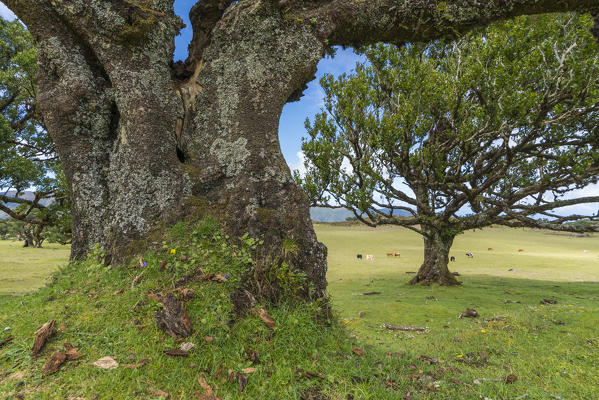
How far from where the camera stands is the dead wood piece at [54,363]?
3289 millimetres

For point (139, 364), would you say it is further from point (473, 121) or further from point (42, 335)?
point (473, 121)

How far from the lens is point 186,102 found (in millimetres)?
6406

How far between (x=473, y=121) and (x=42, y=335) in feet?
50.5

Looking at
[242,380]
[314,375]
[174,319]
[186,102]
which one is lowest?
[314,375]

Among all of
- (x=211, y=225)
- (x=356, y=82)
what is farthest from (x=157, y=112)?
(x=356, y=82)

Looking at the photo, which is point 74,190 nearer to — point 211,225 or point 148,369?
point 211,225

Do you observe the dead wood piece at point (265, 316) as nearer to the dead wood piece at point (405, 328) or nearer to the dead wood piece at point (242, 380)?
the dead wood piece at point (242, 380)

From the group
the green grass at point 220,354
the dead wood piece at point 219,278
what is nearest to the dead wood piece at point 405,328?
the green grass at point 220,354

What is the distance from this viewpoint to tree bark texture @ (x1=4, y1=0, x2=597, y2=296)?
5.50 m

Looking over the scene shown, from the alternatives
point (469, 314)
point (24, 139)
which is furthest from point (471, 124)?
point (24, 139)

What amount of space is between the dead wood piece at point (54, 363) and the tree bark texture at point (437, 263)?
65.6 ft

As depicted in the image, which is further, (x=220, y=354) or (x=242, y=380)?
(x=220, y=354)

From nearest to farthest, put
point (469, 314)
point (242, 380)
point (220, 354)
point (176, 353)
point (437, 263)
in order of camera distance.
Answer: point (242, 380) → point (176, 353) → point (220, 354) → point (469, 314) → point (437, 263)

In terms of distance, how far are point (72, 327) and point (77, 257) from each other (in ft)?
7.96
